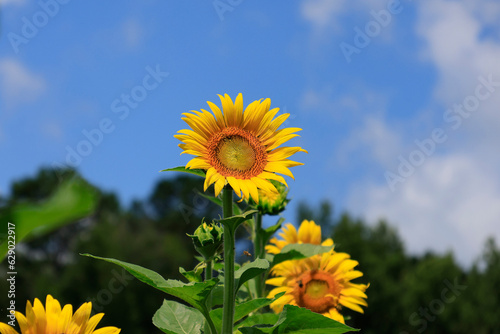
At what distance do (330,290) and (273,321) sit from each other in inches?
28.6

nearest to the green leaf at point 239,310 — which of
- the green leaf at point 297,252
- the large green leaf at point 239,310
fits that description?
the large green leaf at point 239,310

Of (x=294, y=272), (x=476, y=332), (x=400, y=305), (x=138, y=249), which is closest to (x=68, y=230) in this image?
(x=138, y=249)

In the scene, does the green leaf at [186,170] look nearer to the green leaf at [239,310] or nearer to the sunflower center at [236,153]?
the sunflower center at [236,153]

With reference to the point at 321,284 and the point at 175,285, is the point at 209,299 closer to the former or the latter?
the point at 175,285

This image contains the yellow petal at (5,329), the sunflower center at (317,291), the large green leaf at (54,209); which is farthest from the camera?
the sunflower center at (317,291)

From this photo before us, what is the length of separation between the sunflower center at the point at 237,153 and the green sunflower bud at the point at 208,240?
0.16 meters

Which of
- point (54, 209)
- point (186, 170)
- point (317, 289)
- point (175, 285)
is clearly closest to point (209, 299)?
point (175, 285)

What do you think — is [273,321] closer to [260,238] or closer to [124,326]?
[260,238]

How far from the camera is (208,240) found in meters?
1.40

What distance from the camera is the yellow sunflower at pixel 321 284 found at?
216 centimetres

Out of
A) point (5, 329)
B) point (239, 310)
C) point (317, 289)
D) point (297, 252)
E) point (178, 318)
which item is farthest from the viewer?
point (317, 289)

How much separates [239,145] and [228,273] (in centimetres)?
34

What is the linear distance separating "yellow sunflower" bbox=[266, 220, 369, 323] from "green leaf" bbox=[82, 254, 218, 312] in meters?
0.90

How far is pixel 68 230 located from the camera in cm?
2888
